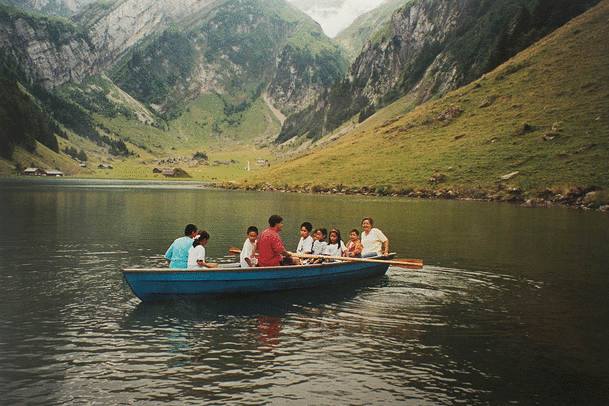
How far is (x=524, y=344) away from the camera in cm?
1530

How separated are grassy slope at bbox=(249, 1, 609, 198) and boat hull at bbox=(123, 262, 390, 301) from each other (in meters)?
70.6

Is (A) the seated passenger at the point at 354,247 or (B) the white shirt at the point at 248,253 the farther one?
(A) the seated passenger at the point at 354,247

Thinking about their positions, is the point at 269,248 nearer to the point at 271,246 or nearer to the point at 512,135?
the point at 271,246

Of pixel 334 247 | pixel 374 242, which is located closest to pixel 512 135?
pixel 374 242

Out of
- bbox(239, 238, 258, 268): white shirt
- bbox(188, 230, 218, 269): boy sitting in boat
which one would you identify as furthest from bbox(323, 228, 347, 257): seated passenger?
bbox(188, 230, 218, 269): boy sitting in boat

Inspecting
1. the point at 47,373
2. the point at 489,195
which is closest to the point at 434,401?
the point at 47,373

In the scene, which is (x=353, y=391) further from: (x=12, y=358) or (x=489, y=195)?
(x=489, y=195)

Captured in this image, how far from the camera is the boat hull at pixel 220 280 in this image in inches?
733

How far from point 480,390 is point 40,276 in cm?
2269

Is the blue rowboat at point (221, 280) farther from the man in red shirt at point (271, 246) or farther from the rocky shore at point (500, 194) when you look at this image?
the rocky shore at point (500, 194)

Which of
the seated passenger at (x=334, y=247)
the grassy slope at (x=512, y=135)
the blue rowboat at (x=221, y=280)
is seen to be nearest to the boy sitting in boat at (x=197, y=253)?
the blue rowboat at (x=221, y=280)

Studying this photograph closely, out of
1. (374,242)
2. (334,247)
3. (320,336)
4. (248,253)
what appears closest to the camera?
(320,336)

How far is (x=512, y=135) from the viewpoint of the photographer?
4065 inches

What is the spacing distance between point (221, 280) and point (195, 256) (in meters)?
1.57
